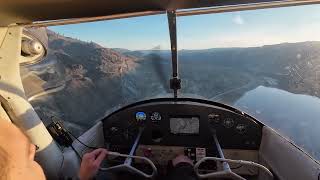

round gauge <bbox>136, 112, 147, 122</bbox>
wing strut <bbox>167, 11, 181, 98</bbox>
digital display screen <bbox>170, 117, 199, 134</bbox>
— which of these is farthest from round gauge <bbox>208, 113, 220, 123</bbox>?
round gauge <bbox>136, 112, 147, 122</bbox>

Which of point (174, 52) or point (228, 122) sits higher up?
point (174, 52)

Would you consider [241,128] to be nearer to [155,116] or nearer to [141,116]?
[155,116]

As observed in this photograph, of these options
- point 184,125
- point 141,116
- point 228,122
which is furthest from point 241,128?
point 141,116

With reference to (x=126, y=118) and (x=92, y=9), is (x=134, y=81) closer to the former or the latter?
(x=126, y=118)

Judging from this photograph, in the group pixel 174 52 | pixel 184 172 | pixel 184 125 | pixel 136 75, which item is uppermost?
pixel 174 52

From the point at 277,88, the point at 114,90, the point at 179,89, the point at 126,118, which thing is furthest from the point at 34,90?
the point at 277,88
